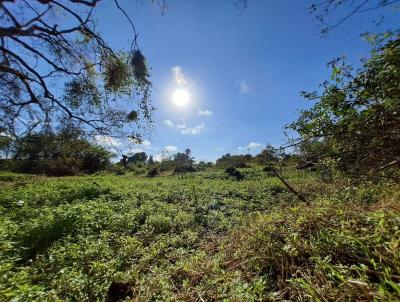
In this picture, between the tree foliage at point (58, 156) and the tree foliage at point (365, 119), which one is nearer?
the tree foliage at point (365, 119)

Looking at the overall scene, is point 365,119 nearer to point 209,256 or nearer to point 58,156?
point 209,256

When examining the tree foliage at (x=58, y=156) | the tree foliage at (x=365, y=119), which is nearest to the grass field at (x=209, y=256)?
the tree foliage at (x=365, y=119)

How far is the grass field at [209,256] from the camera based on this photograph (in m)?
2.75

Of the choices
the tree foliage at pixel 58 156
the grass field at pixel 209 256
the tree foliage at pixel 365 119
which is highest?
the tree foliage at pixel 58 156

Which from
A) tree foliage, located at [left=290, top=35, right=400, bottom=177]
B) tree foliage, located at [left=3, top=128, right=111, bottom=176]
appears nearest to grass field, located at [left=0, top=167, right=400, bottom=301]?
tree foliage, located at [left=290, top=35, right=400, bottom=177]

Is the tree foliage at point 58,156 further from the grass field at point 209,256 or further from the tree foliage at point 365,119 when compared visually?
the tree foliage at point 365,119

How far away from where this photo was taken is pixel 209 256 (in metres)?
4.75

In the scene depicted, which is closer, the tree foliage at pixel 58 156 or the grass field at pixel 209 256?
the grass field at pixel 209 256

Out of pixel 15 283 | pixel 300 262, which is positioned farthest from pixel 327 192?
pixel 15 283

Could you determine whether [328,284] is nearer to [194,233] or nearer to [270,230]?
[270,230]

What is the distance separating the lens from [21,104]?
9.11 metres

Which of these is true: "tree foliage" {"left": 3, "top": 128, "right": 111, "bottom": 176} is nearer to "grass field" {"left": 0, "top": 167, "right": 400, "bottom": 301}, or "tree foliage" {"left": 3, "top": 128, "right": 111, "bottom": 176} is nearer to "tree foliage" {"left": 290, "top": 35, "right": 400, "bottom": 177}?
"grass field" {"left": 0, "top": 167, "right": 400, "bottom": 301}

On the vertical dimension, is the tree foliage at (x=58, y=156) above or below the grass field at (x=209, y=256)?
above


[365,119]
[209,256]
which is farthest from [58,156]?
[365,119]
